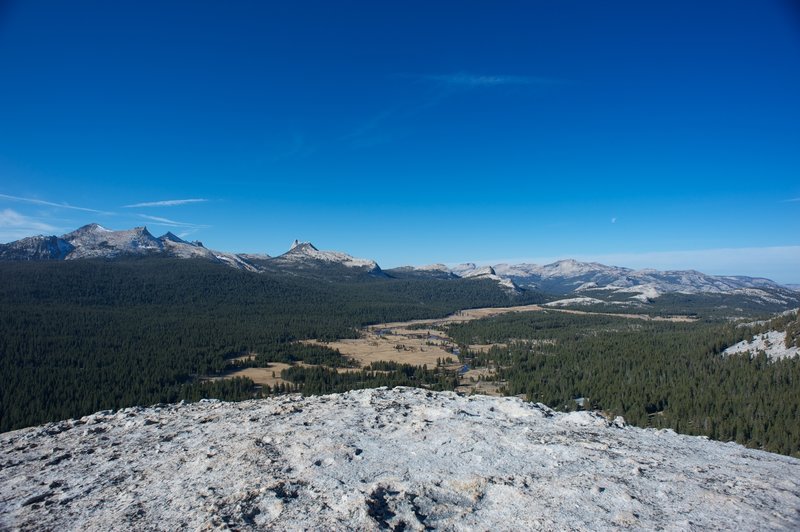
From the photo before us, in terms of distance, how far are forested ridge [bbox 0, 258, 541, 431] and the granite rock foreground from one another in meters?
33.9

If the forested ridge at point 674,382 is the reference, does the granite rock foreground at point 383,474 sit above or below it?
above

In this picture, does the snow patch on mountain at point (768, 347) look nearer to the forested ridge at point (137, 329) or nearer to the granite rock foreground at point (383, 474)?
the granite rock foreground at point (383, 474)

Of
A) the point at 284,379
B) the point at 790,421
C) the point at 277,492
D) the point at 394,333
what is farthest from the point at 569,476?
the point at 394,333

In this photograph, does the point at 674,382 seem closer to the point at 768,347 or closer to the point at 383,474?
the point at 768,347

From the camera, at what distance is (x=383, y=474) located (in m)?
14.4

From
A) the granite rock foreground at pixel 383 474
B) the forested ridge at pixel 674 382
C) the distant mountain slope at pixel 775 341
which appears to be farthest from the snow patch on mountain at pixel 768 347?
the granite rock foreground at pixel 383 474

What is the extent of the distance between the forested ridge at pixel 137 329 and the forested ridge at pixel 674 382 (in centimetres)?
4141

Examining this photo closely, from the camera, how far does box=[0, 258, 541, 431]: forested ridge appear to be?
52344 millimetres

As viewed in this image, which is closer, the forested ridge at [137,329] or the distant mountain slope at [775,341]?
the forested ridge at [137,329]

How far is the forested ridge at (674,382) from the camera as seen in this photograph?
1398 inches

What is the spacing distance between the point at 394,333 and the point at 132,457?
117301 mm

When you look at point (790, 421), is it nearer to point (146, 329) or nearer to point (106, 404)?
point (106, 404)

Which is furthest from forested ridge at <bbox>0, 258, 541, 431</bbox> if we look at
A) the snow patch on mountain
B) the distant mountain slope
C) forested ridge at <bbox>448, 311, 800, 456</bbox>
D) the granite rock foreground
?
the distant mountain slope

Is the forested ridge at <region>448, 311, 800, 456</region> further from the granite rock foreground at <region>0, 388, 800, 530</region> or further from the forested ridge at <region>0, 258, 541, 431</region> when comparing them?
the forested ridge at <region>0, 258, 541, 431</region>
